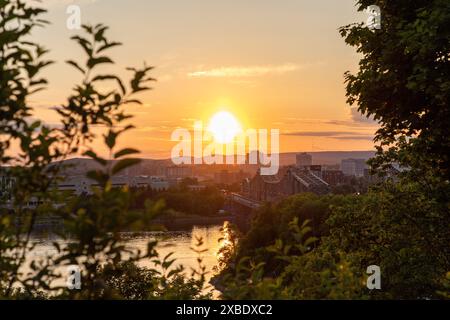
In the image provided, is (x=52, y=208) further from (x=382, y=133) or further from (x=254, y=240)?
Answer: (x=254, y=240)

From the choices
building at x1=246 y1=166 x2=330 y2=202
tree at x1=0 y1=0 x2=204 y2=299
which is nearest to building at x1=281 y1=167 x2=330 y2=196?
building at x1=246 y1=166 x2=330 y2=202

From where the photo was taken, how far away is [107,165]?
11.4ft

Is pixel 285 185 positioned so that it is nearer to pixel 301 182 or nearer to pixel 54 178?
pixel 301 182

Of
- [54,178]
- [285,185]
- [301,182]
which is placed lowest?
[54,178]

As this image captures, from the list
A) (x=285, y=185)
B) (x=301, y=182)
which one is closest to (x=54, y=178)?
(x=301, y=182)

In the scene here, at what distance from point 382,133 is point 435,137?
2352 mm

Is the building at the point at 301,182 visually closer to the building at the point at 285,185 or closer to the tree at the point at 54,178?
the building at the point at 285,185

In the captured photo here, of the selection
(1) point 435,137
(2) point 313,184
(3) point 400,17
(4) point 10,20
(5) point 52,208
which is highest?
(2) point 313,184

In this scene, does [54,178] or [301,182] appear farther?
[301,182]

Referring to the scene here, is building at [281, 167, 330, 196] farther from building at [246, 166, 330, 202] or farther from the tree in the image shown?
the tree

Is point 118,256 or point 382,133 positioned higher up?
point 382,133

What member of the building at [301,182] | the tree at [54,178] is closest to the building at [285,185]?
the building at [301,182]
